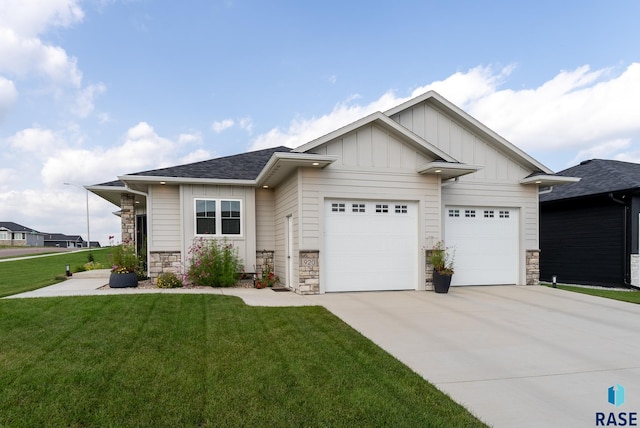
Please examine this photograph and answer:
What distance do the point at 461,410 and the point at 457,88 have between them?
15.1 m

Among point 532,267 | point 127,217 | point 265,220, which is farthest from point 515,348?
point 127,217

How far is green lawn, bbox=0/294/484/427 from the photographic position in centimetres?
305

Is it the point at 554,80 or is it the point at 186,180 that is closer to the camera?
the point at 186,180

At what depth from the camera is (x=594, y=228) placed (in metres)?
12.6

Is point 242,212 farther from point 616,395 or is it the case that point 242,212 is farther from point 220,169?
point 616,395

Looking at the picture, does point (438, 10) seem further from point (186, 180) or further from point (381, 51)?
point (186, 180)

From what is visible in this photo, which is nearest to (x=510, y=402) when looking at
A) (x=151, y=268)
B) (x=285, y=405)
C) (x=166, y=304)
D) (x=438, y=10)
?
(x=285, y=405)

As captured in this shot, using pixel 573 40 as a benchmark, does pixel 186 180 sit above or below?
below

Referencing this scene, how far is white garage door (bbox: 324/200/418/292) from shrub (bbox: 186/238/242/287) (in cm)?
310

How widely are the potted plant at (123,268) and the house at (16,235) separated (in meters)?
68.9

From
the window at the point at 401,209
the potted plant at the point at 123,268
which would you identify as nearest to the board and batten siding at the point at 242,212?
the potted plant at the point at 123,268

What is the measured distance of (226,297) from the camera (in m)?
8.50

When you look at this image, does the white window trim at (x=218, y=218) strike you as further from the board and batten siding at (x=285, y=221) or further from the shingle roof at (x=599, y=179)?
the shingle roof at (x=599, y=179)

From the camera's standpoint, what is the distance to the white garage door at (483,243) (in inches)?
436
